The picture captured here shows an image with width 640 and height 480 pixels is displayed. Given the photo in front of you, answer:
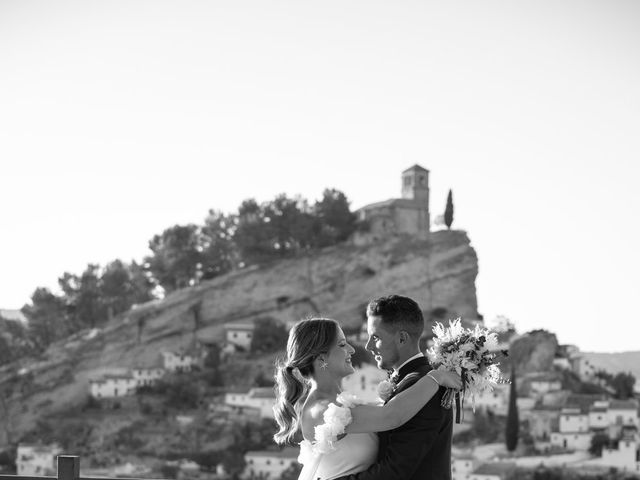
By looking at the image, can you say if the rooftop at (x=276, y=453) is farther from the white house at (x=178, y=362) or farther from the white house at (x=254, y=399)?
the white house at (x=178, y=362)

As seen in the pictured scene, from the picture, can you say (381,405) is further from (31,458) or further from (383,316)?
(31,458)

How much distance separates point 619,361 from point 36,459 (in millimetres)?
48211

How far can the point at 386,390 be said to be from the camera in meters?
5.23

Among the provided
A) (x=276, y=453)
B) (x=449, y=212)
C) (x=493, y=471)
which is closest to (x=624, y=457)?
(x=493, y=471)

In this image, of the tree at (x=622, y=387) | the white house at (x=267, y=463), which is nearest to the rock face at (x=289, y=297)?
the tree at (x=622, y=387)

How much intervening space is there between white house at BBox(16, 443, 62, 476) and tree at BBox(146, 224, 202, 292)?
52.6 ft

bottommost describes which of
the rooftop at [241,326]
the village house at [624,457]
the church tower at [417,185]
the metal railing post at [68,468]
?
the village house at [624,457]

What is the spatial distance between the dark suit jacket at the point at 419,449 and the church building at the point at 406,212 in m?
67.6

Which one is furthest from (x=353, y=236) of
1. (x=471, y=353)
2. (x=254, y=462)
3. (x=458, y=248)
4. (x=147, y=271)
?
(x=471, y=353)

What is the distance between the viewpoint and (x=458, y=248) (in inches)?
2876

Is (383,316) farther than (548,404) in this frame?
No

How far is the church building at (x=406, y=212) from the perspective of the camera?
7306 cm

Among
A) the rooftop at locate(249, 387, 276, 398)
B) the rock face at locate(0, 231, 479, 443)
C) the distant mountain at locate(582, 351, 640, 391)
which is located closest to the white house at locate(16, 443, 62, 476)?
the rock face at locate(0, 231, 479, 443)

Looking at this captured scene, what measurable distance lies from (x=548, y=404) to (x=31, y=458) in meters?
26.7
